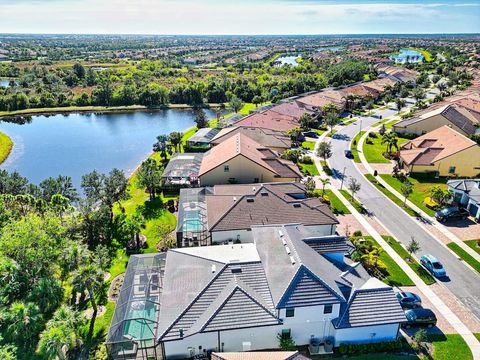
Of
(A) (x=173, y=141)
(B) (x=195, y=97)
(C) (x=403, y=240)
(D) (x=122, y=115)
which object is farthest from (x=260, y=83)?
(C) (x=403, y=240)

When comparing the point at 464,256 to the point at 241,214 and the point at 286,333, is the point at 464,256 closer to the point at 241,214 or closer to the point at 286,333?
the point at 286,333

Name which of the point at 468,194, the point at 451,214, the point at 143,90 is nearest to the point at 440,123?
the point at 468,194

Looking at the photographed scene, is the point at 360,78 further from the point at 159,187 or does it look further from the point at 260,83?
the point at 159,187

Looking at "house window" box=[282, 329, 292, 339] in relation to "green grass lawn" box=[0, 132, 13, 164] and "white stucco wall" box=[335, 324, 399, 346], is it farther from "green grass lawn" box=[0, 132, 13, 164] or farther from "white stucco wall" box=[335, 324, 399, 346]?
"green grass lawn" box=[0, 132, 13, 164]

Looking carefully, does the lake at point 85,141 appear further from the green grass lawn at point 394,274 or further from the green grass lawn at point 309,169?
the green grass lawn at point 394,274

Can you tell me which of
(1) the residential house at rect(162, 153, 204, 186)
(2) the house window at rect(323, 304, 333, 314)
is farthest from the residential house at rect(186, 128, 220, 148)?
(2) the house window at rect(323, 304, 333, 314)

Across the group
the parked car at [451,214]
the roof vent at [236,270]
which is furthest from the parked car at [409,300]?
the parked car at [451,214]
